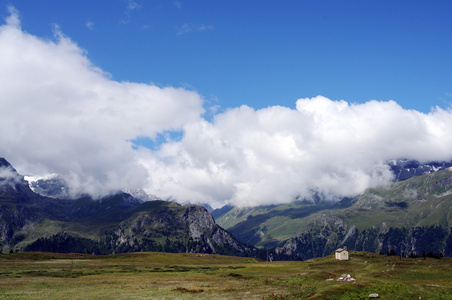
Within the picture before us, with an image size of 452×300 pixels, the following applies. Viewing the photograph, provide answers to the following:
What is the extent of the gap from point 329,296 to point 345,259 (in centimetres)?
14925

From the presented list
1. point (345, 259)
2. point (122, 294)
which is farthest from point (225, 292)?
point (345, 259)

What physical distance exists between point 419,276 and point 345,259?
8612 centimetres

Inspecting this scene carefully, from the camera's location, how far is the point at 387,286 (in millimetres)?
65688

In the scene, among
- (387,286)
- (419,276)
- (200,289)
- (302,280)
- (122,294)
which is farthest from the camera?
(419,276)

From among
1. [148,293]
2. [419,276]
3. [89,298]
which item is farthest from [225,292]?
[419,276]

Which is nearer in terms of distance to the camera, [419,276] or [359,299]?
[359,299]

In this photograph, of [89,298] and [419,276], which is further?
[419,276]

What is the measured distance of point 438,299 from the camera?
192 feet

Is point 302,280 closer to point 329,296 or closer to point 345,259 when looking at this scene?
point 329,296

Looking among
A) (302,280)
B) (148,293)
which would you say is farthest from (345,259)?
(148,293)

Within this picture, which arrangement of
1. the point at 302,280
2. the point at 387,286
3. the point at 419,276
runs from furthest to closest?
the point at 419,276 → the point at 302,280 → the point at 387,286

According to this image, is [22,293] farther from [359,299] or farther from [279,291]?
[359,299]

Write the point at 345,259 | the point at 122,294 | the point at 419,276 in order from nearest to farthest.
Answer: the point at 122,294, the point at 419,276, the point at 345,259

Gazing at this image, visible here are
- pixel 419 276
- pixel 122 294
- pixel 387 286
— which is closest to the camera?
pixel 387 286
